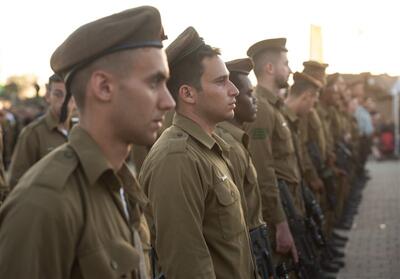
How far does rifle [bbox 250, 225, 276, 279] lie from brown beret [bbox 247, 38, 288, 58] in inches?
108

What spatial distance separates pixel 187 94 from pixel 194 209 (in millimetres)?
799

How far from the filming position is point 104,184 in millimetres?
2207

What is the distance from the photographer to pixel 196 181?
11.0ft

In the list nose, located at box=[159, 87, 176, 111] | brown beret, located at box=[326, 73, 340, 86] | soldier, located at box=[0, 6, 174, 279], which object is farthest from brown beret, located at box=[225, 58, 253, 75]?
brown beret, located at box=[326, 73, 340, 86]

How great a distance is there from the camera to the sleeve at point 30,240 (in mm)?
1962

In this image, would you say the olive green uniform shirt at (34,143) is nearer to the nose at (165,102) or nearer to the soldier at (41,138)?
the soldier at (41,138)

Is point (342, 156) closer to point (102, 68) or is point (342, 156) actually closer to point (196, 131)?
point (196, 131)

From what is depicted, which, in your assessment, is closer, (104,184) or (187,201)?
(104,184)

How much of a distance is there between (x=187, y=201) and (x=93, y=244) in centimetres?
123

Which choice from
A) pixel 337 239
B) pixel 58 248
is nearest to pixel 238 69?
pixel 58 248

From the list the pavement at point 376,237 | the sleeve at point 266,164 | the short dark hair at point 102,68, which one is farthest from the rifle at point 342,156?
the short dark hair at point 102,68

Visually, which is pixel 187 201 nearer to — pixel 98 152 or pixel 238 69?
pixel 98 152

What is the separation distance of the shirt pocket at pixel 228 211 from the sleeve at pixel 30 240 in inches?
59.8

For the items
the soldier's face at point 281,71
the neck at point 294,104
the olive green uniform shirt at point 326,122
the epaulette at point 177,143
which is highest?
the epaulette at point 177,143
